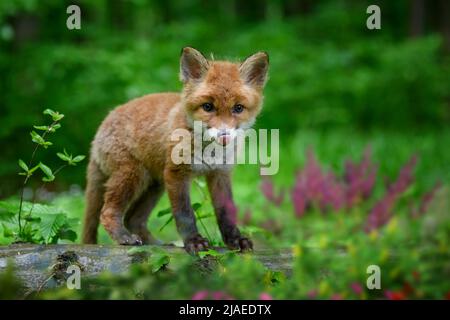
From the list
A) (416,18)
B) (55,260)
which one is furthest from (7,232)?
(416,18)

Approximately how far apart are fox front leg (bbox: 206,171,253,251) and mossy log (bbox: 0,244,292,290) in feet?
1.59

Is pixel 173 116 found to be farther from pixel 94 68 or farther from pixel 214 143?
pixel 94 68

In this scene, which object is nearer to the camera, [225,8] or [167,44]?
[167,44]

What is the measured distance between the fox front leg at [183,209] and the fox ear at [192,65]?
0.70 meters

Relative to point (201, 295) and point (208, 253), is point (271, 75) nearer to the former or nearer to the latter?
point (208, 253)

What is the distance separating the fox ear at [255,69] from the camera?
15.5 ft

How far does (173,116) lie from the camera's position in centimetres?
491

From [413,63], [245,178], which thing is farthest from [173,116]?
[413,63]

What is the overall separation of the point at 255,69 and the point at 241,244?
1.29 metres

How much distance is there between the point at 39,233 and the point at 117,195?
2.28 feet

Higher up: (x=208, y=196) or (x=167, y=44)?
(x=167, y=44)

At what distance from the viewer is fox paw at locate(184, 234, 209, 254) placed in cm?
439

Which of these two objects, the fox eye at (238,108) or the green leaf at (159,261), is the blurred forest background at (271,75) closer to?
the fox eye at (238,108)

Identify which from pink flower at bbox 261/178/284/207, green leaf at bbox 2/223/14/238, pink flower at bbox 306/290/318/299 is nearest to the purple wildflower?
pink flower at bbox 261/178/284/207
